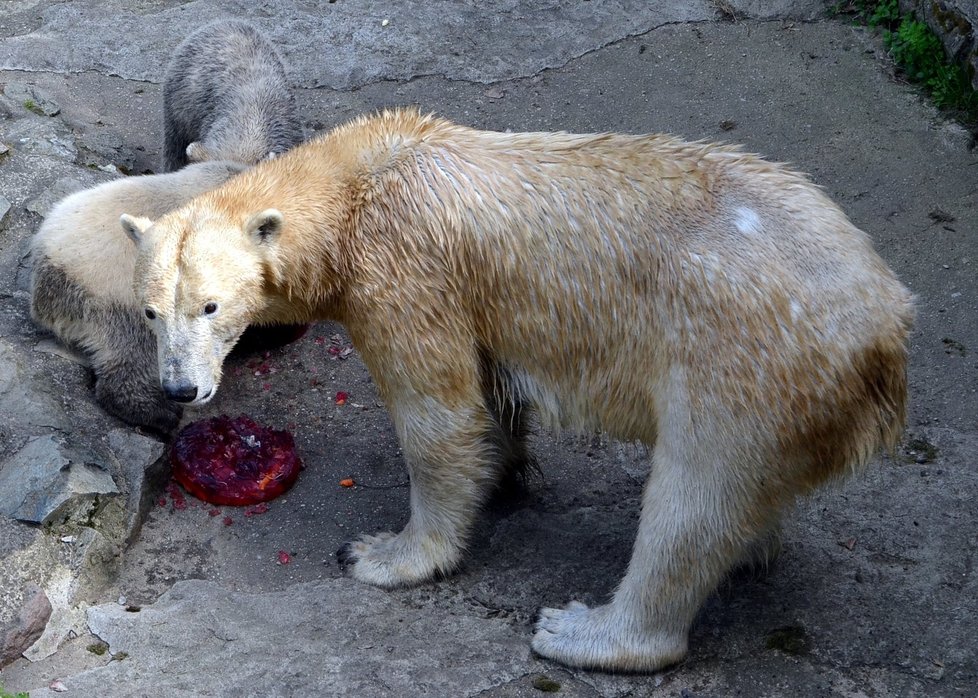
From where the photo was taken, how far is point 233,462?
525cm

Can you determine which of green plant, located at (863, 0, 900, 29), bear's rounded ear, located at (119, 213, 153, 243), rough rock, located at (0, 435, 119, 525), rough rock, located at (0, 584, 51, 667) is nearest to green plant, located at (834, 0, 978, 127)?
green plant, located at (863, 0, 900, 29)

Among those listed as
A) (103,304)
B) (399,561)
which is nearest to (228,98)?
(103,304)

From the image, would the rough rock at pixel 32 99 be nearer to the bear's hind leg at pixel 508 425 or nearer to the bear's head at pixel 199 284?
the bear's head at pixel 199 284

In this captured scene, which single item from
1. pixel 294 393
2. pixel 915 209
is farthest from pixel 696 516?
pixel 915 209

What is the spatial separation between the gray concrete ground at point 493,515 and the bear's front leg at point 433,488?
11 cm

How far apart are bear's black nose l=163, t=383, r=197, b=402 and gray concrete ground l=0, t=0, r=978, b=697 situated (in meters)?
1.02

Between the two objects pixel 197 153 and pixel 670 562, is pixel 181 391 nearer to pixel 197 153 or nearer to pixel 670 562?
pixel 670 562

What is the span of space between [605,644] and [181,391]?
1.82 m

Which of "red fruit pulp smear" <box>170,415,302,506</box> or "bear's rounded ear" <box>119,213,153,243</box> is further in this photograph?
"red fruit pulp smear" <box>170,415,302,506</box>

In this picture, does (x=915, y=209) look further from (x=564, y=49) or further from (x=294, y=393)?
(x=294, y=393)

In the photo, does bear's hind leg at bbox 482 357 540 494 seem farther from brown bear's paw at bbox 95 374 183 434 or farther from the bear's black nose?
brown bear's paw at bbox 95 374 183 434

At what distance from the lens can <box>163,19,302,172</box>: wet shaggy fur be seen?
693cm

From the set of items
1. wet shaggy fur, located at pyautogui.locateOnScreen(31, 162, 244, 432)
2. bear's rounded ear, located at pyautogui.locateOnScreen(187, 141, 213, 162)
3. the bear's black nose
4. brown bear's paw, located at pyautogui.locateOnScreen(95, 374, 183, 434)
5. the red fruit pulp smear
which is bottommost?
the red fruit pulp smear

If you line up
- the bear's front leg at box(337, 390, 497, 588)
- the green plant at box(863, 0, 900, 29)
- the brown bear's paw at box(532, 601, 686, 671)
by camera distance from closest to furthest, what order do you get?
the brown bear's paw at box(532, 601, 686, 671), the bear's front leg at box(337, 390, 497, 588), the green plant at box(863, 0, 900, 29)
